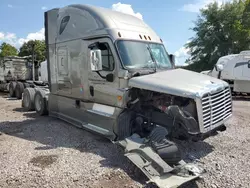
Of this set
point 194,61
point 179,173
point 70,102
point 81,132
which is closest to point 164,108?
point 179,173

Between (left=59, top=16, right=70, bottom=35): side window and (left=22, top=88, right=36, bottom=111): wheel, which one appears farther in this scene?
(left=22, top=88, right=36, bottom=111): wheel

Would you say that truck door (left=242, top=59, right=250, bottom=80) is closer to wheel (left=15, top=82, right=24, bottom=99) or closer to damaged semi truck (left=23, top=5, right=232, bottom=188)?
damaged semi truck (left=23, top=5, right=232, bottom=188)

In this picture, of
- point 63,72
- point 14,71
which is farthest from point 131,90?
point 14,71

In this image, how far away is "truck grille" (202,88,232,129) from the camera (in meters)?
5.11

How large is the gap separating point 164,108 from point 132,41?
6.40 ft

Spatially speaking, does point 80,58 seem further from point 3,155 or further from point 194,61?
point 194,61

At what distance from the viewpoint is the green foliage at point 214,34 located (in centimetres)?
3153

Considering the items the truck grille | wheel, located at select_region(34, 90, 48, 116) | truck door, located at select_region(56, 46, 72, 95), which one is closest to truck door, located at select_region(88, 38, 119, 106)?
truck door, located at select_region(56, 46, 72, 95)

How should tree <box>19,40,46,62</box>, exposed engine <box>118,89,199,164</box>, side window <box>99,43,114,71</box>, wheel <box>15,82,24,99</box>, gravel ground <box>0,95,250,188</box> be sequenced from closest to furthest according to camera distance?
gravel ground <box>0,95,250,188</box> < exposed engine <box>118,89,199,164</box> < side window <box>99,43,114,71</box> < wheel <box>15,82,24,99</box> < tree <box>19,40,46,62</box>

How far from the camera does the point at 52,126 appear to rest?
8.09 m

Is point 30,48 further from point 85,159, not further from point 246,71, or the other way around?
point 85,159

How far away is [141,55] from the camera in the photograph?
21.2 feet

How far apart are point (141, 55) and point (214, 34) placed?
29027 mm

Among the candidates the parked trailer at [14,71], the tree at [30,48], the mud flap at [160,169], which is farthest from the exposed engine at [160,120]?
the tree at [30,48]
